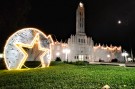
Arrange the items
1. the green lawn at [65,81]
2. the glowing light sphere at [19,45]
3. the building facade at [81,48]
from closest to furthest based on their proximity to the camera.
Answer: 1. the green lawn at [65,81]
2. the glowing light sphere at [19,45]
3. the building facade at [81,48]

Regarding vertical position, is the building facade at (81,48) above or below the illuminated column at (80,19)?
below

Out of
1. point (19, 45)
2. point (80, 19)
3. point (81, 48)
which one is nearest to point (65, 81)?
point (19, 45)

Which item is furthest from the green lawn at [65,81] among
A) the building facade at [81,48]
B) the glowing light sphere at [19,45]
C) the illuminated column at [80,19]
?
the illuminated column at [80,19]

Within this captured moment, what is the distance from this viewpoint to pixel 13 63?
941 inches

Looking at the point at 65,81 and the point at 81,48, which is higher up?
the point at 81,48

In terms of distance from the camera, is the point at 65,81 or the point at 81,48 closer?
the point at 65,81

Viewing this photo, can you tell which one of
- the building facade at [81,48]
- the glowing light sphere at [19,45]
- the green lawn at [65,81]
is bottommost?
the green lawn at [65,81]

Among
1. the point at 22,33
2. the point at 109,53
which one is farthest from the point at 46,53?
the point at 109,53

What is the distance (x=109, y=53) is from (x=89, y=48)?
10.4 metres

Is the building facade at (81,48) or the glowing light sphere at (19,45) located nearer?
the glowing light sphere at (19,45)

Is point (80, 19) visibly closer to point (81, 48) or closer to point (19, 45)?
point (81, 48)

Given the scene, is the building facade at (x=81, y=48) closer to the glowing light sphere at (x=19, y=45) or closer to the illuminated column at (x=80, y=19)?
the illuminated column at (x=80, y=19)

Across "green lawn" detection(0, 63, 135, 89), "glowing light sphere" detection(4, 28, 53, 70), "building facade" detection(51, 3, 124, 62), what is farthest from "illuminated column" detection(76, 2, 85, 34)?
"green lawn" detection(0, 63, 135, 89)

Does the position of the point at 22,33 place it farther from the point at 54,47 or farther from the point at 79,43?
the point at 79,43
